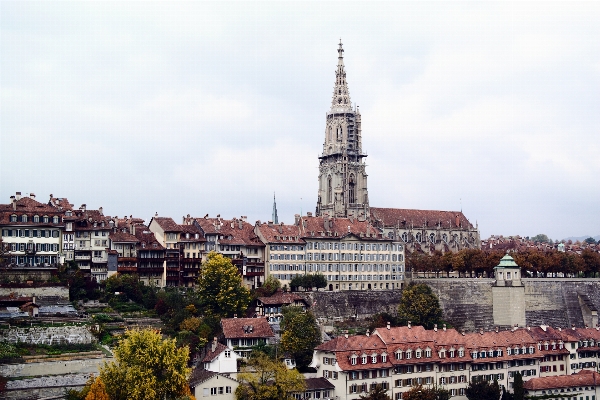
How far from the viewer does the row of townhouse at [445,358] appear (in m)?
79.1

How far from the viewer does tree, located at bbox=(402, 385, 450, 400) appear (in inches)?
2977

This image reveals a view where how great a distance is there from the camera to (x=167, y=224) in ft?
352

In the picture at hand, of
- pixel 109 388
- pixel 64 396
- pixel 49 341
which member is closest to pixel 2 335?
pixel 49 341

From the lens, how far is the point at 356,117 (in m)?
157

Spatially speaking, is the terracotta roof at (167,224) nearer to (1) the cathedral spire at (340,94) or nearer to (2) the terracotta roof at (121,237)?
(2) the terracotta roof at (121,237)

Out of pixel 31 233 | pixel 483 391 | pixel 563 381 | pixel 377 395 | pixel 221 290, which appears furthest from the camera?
pixel 31 233

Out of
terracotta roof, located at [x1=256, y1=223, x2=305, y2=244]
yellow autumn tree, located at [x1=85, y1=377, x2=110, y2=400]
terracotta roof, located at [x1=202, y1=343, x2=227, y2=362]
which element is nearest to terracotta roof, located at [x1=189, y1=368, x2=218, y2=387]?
terracotta roof, located at [x1=202, y1=343, x2=227, y2=362]

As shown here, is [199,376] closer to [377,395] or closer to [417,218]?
[377,395]

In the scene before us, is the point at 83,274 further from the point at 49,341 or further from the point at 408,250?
the point at 408,250

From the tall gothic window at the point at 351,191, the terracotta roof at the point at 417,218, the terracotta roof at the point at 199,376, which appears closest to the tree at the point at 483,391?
the terracotta roof at the point at 199,376

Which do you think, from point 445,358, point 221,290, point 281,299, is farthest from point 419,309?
point 221,290

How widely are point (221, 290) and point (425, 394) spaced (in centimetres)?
2750

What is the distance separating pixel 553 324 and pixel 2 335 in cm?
6602

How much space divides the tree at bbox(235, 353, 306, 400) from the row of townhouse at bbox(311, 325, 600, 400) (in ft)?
19.3
